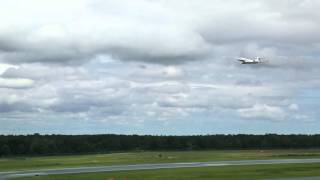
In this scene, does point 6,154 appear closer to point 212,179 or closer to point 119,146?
point 119,146

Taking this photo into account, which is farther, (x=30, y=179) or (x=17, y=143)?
(x=17, y=143)

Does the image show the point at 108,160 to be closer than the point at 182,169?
No

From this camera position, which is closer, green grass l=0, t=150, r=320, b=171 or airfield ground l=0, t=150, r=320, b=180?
airfield ground l=0, t=150, r=320, b=180

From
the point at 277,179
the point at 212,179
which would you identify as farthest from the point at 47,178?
the point at 277,179

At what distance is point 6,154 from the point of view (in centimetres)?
16050

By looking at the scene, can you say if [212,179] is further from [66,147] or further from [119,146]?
[119,146]

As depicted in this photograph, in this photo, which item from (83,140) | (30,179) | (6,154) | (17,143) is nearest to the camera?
(30,179)

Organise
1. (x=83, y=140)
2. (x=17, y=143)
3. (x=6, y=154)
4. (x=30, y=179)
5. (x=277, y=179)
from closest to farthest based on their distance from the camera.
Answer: (x=277, y=179), (x=30, y=179), (x=6, y=154), (x=17, y=143), (x=83, y=140)

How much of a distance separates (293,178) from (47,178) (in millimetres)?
25171

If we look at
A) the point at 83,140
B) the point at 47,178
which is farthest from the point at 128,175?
the point at 83,140

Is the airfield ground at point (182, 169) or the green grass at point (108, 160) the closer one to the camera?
the airfield ground at point (182, 169)

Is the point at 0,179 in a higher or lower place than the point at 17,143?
lower

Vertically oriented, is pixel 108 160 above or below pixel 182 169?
above

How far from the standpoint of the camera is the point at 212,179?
58.2 m
